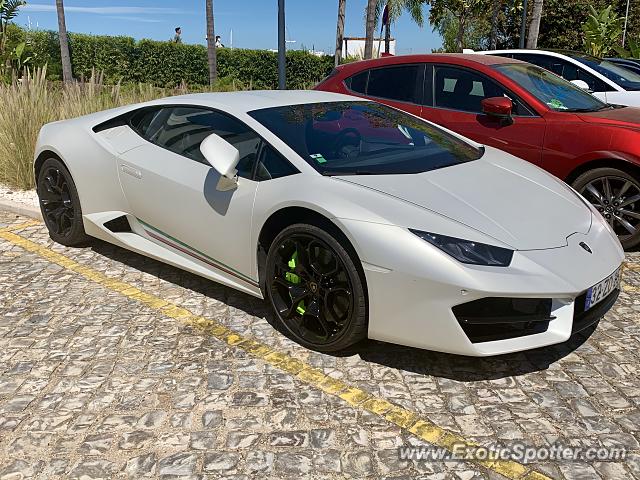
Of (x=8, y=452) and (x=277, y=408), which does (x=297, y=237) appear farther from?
(x=8, y=452)

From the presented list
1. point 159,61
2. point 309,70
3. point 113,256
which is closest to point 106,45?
point 159,61

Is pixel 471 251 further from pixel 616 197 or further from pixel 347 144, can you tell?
pixel 616 197

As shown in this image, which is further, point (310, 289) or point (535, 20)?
point (535, 20)

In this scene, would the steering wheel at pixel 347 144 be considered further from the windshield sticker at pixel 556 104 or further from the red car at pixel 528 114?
the windshield sticker at pixel 556 104

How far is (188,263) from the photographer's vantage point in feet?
13.3

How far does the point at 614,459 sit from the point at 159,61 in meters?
28.0

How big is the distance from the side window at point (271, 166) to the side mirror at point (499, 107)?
101 inches

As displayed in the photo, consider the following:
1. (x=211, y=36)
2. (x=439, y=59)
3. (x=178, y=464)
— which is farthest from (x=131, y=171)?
(x=211, y=36)

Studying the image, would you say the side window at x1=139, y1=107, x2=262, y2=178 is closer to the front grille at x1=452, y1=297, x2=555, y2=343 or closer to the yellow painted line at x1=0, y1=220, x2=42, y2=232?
the front grille at x1=452, y1=297, x2=555, y2=343

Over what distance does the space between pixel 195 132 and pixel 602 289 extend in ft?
8.60

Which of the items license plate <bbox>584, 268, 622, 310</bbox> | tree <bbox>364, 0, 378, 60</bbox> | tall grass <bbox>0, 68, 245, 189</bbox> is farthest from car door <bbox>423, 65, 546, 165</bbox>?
tree <bbox>364, 0, 378, 60</bbox>

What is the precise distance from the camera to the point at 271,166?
3.58m

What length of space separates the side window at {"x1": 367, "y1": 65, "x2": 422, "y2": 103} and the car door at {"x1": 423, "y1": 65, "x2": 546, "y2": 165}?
191 mm

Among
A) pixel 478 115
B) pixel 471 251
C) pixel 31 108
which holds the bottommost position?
pixel 471 251
